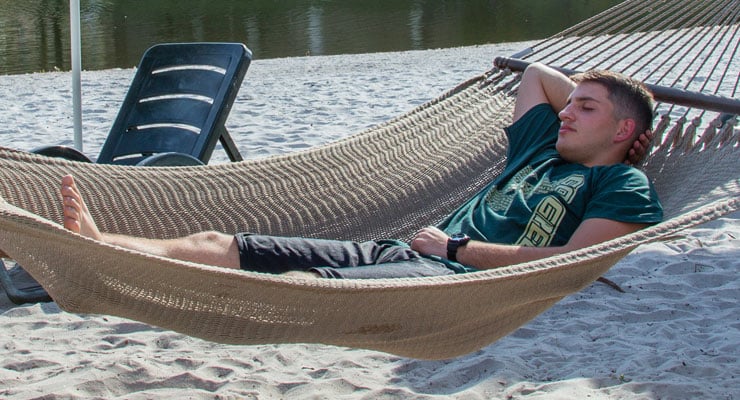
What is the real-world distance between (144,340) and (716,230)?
207cm

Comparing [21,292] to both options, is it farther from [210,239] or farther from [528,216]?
[528,216]

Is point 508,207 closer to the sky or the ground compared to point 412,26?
closer to the sky

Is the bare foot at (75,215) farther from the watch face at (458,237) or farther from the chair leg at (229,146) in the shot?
the chair leg at (229,146)

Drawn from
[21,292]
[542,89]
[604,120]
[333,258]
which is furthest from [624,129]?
[21,292]

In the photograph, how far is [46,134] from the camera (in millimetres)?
5273

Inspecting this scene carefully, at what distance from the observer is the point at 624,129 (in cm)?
219

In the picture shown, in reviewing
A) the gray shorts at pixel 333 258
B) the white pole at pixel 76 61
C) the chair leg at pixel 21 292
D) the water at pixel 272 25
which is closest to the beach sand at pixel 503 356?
the chair leg at pixel 21 292

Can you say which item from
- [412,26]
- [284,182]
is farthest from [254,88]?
[412,26]

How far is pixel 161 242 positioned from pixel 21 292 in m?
1.13

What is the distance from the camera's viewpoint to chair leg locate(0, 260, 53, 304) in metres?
2.79

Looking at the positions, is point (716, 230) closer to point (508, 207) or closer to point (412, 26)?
point (508, 207)

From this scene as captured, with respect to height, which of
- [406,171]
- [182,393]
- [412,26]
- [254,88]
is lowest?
[412,26]

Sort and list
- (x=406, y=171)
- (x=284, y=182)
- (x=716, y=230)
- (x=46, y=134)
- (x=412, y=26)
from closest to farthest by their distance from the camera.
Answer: (x=284, y=182) < (x=406, y=171) < (x=716, y=230) < (x=46, y=134) < (x=412, y=26)

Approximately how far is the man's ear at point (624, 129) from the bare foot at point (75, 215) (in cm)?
120
